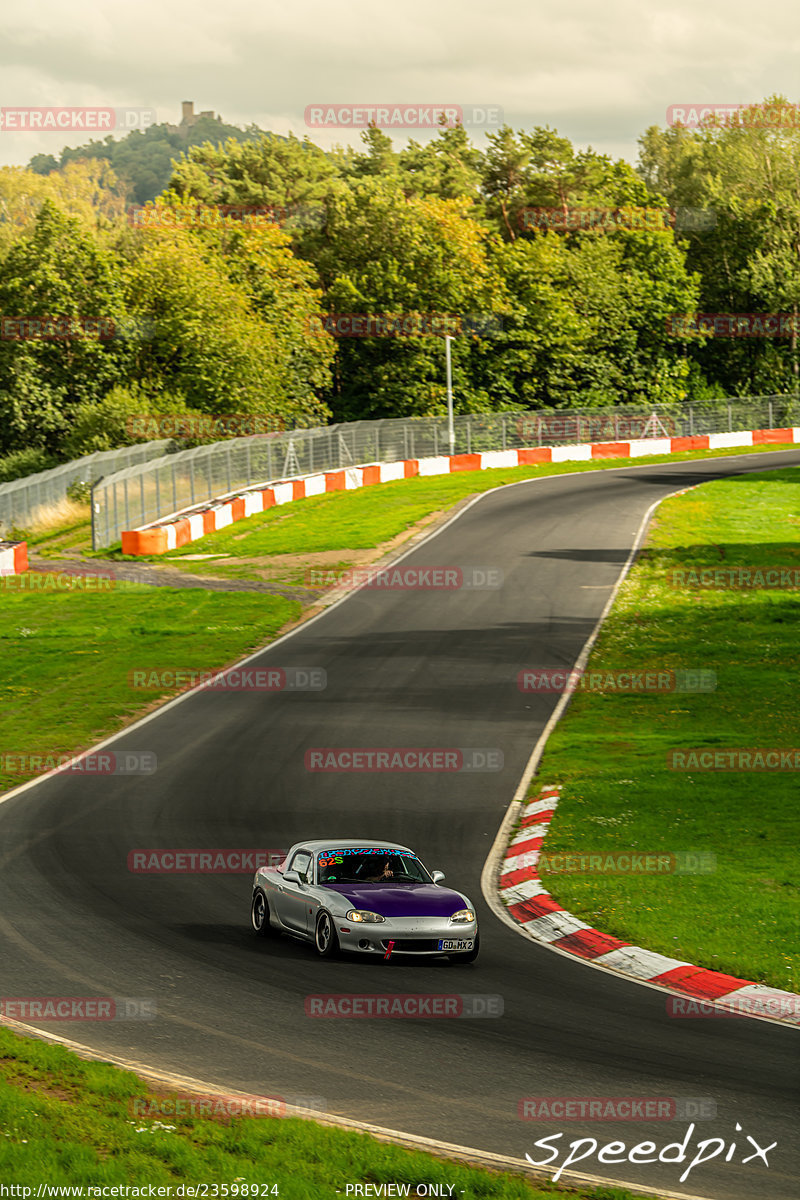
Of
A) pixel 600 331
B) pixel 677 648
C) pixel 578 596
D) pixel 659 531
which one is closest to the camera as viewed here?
pixel 677 648

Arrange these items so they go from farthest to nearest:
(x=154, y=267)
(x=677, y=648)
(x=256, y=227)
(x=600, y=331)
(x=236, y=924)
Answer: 1. (x=600, y=331)
2. (x=256, y=227)
3. (x=154, y=267)
4. (x=677, y=648)
5. (x=236, y=924)

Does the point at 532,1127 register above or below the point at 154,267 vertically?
below

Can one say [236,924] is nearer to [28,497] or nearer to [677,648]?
[677,648]

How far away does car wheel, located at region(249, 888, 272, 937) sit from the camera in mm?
13947

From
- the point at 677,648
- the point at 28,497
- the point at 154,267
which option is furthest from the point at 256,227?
the point at 677,648

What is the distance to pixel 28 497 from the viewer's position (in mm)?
50688

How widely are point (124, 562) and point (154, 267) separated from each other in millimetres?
32983

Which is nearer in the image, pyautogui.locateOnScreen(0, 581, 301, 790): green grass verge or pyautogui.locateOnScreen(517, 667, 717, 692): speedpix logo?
pyautogui.locateOnScreen(0, 581, 301, 790): green grass verge
